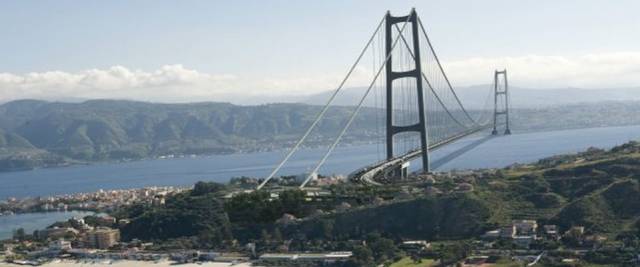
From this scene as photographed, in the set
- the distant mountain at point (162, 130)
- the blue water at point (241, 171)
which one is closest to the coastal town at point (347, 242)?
the blue water at point (241, 171)

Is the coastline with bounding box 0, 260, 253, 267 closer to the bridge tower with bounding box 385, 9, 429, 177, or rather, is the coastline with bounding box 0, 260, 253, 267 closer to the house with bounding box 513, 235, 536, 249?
the house with bounding box 513, 235, 536, 249

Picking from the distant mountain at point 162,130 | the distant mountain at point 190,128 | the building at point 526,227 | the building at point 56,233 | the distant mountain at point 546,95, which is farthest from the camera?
the distant mountain at point 546,95

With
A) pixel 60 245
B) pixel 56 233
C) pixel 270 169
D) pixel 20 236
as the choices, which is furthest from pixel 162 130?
pixel 60 245

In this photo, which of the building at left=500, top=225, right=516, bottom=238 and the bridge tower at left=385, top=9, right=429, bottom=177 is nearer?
the building at left=500, top=225, right=516, bottom=238

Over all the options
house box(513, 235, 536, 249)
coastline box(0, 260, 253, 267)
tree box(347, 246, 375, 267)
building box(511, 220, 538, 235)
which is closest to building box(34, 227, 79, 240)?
coastline box(0, 260, 253, 267)

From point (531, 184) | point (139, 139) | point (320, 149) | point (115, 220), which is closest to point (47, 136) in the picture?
point (139, 139)

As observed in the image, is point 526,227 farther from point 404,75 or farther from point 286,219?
point 404,75

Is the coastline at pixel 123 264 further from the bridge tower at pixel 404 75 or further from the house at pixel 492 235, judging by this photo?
the bridge tower at pixel 404 75

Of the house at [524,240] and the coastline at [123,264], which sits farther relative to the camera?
the coastline at [123,264]
